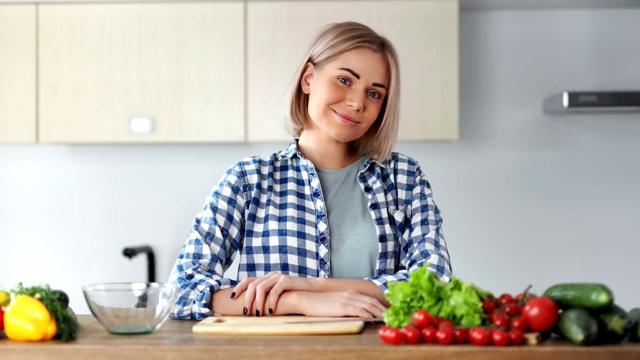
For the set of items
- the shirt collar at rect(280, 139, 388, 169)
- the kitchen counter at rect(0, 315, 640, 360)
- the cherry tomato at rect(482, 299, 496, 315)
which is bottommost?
the kitchen counter at rect(0, 315, 640, 360)

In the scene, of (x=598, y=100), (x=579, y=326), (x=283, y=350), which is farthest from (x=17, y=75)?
(x=579, y=326)

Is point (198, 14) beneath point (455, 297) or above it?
above

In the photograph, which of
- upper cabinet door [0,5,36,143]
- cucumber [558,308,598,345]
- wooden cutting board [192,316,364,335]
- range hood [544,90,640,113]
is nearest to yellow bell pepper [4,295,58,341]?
wooden cutting board [192,316,364,335]

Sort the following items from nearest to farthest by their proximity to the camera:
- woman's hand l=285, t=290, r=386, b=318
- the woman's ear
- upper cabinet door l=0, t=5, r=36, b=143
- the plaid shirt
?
woman's hand l=285, t=290, r=386, b=318
the plaid shirt
the woman's ear
upper cabinet door l=0, t=5, r=36, b=143

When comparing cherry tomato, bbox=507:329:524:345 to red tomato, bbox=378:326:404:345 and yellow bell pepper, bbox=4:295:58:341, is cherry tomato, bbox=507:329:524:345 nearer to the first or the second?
red tomato, bbox=378:326:404:345

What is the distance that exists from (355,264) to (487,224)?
162cm

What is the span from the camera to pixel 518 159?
356cm

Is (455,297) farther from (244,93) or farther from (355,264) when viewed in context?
(244,93)

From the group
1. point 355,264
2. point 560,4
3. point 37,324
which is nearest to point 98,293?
point 37,324

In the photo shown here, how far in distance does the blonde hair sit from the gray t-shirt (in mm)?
66

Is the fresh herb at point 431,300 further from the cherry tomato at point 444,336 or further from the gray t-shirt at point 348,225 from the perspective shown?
Result: the gray t-shirt at point 348,225

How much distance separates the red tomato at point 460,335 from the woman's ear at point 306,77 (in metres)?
0.96

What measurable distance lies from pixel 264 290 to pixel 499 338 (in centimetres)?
58

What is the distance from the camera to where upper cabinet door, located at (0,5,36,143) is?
3324mm
